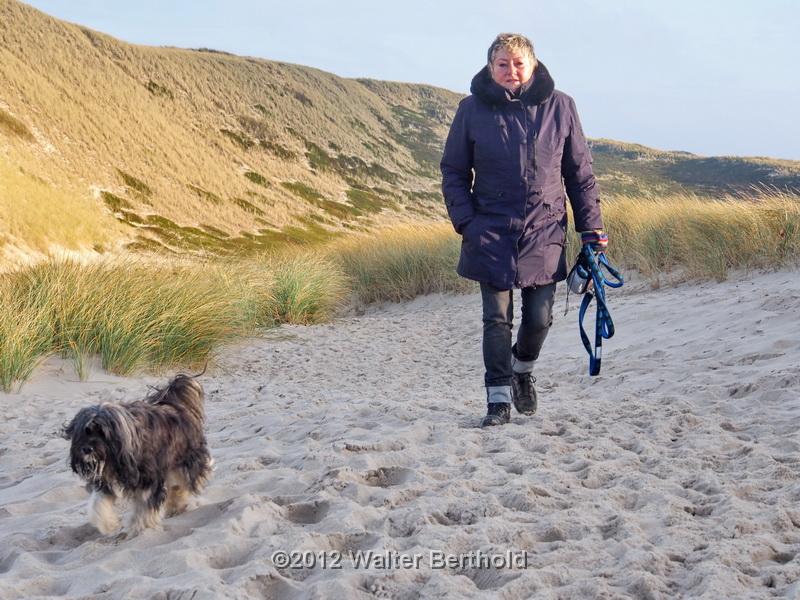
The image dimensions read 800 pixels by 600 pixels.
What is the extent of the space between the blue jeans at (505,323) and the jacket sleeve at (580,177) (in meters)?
0.48

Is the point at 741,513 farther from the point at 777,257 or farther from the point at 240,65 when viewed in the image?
the point at 240,65

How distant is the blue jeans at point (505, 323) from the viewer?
4.64 meters

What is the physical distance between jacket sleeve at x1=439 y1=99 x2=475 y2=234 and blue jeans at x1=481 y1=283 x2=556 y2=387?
47cm

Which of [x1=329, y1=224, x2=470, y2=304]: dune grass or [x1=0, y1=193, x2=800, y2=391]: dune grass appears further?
[x1=329, y1=224, x2=470, y2=304]: dune grass

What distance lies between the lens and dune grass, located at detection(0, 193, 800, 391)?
755 centimetres

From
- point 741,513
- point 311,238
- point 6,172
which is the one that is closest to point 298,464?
point 741,513

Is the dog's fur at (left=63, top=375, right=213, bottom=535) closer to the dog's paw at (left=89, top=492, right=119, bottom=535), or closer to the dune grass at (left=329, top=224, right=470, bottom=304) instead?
the dog's paw at (left=89, top=492, right=119, bottom=535)

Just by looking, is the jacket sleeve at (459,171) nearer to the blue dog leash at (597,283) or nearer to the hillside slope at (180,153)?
the blue dog leash at (597,283)

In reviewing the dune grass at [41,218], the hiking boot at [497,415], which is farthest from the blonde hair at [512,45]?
the dune grass at [41,218]

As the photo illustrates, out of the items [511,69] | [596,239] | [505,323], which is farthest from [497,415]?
[511,69]

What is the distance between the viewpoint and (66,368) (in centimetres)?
727

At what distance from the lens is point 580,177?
466cm

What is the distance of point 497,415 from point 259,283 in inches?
307

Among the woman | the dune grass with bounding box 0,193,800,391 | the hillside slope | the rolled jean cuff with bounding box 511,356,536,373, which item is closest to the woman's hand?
the woman
